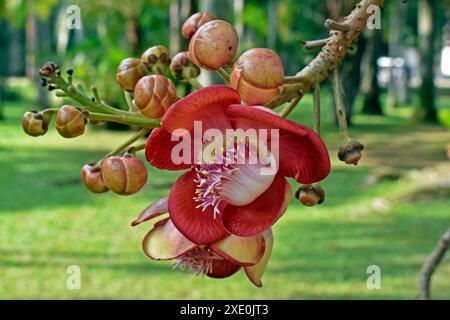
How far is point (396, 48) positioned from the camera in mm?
24984

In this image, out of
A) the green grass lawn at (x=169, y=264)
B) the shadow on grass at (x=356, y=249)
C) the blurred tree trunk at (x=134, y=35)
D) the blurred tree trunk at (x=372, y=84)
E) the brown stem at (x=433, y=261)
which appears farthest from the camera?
the blurred tree trunk at (x=372, y=84)

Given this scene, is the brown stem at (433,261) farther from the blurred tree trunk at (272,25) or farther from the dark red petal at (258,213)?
the blurred tree trunk at (272,25)

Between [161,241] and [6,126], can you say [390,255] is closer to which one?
[161,241]

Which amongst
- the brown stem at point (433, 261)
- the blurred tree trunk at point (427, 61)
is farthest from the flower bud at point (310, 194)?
the blurred tree trunk at point (427, 61)

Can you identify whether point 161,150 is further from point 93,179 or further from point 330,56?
point 330,56

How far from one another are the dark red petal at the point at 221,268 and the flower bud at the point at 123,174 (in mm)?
116

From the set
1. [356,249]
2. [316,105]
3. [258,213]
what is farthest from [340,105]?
[356,249]

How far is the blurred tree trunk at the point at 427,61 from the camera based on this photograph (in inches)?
784

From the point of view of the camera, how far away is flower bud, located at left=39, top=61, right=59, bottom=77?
2.90 feet

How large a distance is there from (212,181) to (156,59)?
0.20 meters

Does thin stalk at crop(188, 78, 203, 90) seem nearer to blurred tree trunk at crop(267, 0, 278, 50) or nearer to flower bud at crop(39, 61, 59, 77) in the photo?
flower bud at crop(39, 61, 59, 77)

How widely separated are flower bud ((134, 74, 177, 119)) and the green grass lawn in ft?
11.7

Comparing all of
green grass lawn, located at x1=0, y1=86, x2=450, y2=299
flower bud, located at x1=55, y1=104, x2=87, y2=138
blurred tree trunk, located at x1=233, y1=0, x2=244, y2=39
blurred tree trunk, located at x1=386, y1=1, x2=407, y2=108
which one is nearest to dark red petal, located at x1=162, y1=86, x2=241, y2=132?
flower bud, located at x1=55, y1=104, x2=87, y2=138

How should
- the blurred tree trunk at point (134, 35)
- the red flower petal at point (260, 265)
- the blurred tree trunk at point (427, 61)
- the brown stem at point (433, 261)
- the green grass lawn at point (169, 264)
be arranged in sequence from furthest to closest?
the blurred tree trunk at point (427, 61), the blurred tree trunk at point (134, 35), the green grass lawn at point (169, 264), the brown stem at point (433, 261), the red flower petal at point (260, 265)
